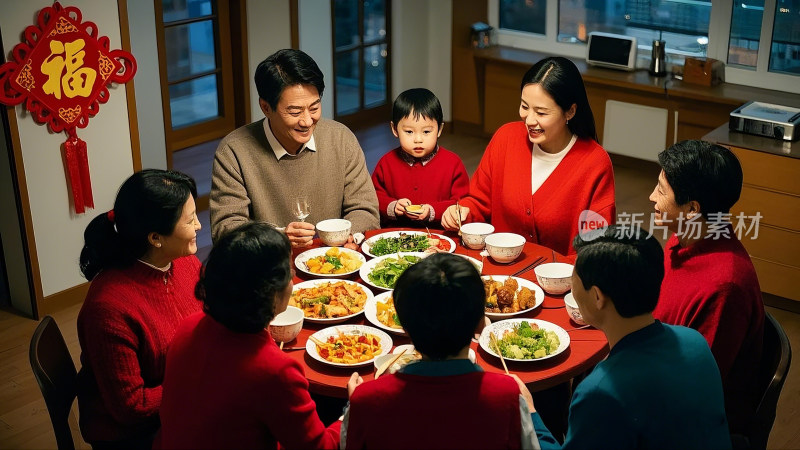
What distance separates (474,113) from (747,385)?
5196 millimetres

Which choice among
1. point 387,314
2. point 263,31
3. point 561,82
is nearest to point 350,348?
point 387,314

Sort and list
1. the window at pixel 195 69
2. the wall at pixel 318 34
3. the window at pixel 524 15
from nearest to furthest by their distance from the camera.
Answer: the window at pixel 195 69
the wall at pixel 318 34
the window at pixel 524 15

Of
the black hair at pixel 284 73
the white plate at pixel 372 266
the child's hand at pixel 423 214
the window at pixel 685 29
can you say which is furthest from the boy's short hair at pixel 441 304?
the window at pixel 685 29

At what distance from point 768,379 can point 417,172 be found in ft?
5.69

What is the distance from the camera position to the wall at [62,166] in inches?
172

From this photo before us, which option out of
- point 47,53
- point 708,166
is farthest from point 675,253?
point 47,53

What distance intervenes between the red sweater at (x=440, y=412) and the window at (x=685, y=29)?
16.9ft

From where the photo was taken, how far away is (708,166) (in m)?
2.66

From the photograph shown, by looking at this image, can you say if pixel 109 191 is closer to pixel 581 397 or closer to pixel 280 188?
pixel 280 188

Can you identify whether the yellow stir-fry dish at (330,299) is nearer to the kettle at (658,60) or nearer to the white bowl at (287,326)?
the white bowl at (287,326)

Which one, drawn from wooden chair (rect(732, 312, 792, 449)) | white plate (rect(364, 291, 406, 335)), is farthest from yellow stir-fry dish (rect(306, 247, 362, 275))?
wooden chair (rect(732, 312, 792, 449))

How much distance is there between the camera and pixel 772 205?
4.67 metres

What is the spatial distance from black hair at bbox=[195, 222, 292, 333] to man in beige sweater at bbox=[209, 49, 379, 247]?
3.55 feet

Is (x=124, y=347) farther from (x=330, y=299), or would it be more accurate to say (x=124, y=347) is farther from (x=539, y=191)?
(x=539, y=191)
